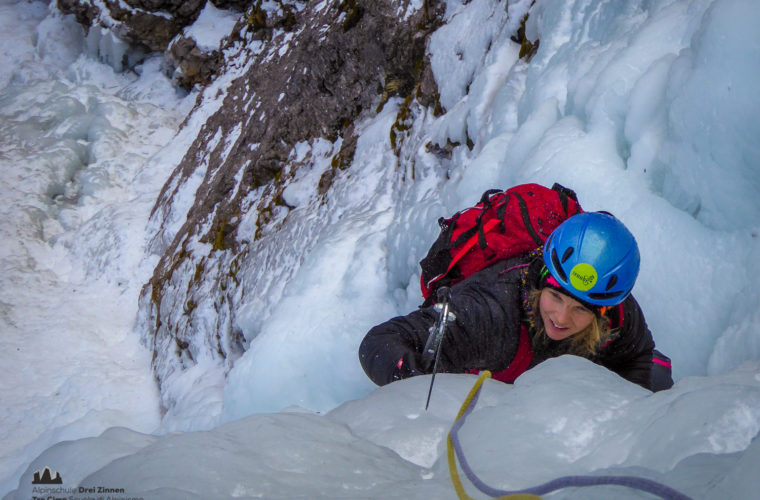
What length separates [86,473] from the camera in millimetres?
1281

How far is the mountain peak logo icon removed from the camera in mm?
1282

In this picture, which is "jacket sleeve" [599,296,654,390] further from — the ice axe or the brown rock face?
the brown rock face

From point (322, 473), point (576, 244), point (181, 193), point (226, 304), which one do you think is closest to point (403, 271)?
point (576, 244)

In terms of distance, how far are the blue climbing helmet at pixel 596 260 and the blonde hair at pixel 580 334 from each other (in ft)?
0.35

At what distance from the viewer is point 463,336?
68.3 inches

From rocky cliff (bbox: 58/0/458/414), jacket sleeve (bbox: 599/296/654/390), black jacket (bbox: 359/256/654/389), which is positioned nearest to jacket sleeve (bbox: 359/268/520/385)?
black jacket (bbox: 359/256/654/389)

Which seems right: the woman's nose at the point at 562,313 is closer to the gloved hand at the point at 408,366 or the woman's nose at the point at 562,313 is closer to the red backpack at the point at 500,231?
the red backpack at the point at 500,231

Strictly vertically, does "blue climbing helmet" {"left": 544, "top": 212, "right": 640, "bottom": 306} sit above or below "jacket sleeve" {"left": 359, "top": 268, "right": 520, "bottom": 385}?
above

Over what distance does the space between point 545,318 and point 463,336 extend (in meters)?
0.29

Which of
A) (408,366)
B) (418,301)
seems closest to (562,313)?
(408,366)

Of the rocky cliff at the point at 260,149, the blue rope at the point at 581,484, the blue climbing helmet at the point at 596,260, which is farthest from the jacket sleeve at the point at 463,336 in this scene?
the rocky cliff at the point at 260,149

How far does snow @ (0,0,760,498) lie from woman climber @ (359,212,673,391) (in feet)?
0.46

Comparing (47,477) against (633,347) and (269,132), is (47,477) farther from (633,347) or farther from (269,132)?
(269,132)

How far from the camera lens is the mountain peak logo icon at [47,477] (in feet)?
4.21
